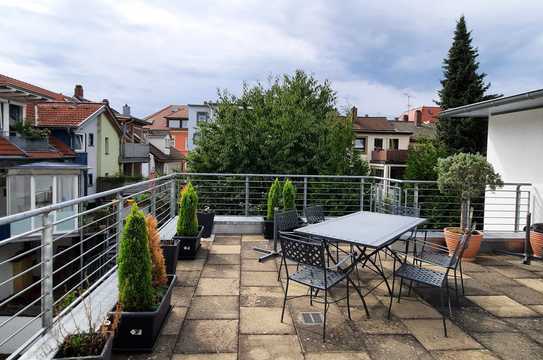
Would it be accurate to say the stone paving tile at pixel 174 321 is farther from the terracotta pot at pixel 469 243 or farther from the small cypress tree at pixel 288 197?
the terracotta pot at pixel 469 243

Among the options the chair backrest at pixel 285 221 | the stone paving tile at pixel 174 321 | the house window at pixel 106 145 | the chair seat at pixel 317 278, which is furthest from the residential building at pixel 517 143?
the house window at pixel 106 145

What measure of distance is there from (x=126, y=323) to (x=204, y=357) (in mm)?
586

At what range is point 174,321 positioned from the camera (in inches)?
123

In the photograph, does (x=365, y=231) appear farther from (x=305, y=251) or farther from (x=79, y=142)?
(x=79, y=142)

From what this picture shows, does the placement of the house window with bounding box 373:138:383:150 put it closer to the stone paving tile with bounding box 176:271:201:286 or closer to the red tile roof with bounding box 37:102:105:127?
the red tile roof with bounding box 37:102:105:127

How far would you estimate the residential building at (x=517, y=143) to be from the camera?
6.32 m

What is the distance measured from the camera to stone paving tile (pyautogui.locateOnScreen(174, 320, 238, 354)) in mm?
2691

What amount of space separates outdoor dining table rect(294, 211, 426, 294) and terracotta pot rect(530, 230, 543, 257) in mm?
2220

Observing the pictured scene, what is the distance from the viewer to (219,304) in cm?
353

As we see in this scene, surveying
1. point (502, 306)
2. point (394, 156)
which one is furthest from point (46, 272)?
point (394, 156)

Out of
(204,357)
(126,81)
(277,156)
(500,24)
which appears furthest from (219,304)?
(126,81)

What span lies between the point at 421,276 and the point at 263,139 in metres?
11.7

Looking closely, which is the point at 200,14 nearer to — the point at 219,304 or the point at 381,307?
the point at 219,304

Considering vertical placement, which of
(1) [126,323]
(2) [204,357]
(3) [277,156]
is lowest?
A: (2) [204,357]
